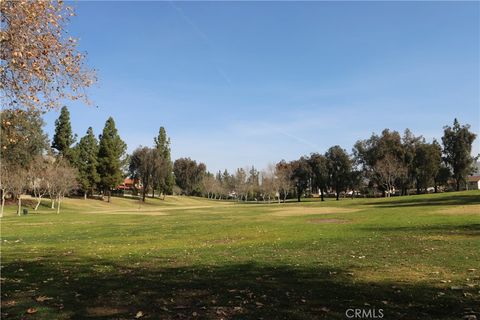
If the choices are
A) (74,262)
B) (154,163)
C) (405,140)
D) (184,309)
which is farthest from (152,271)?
(154,163)

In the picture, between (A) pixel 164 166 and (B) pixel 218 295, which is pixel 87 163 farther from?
(B) pixel 218 295

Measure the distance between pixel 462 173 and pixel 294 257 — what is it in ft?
340

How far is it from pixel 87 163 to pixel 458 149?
283 ft

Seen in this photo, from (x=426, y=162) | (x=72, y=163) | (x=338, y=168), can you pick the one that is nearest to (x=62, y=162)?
(x=72, y=163)

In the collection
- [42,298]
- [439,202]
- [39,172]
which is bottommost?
[42,298]

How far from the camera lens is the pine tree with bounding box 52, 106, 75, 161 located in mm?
89500

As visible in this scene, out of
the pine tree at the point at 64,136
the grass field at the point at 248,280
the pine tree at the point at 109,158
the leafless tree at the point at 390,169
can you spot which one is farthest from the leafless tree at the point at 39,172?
the leafless tree at the point at 390,169

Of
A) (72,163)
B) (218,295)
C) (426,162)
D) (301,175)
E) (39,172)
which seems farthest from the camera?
(301,175)

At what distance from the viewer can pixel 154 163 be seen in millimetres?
113375

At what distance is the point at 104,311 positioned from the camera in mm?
6992

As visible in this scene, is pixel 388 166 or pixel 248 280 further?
pixel 388 166

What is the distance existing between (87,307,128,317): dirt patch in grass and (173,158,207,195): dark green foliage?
14871 centimetres

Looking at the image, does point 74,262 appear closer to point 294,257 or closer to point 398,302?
point 294,257

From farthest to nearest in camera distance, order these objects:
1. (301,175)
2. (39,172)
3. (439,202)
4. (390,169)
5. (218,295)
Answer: (301,175) < (390,169) < (39,172) < (439,202) < (218,295)
